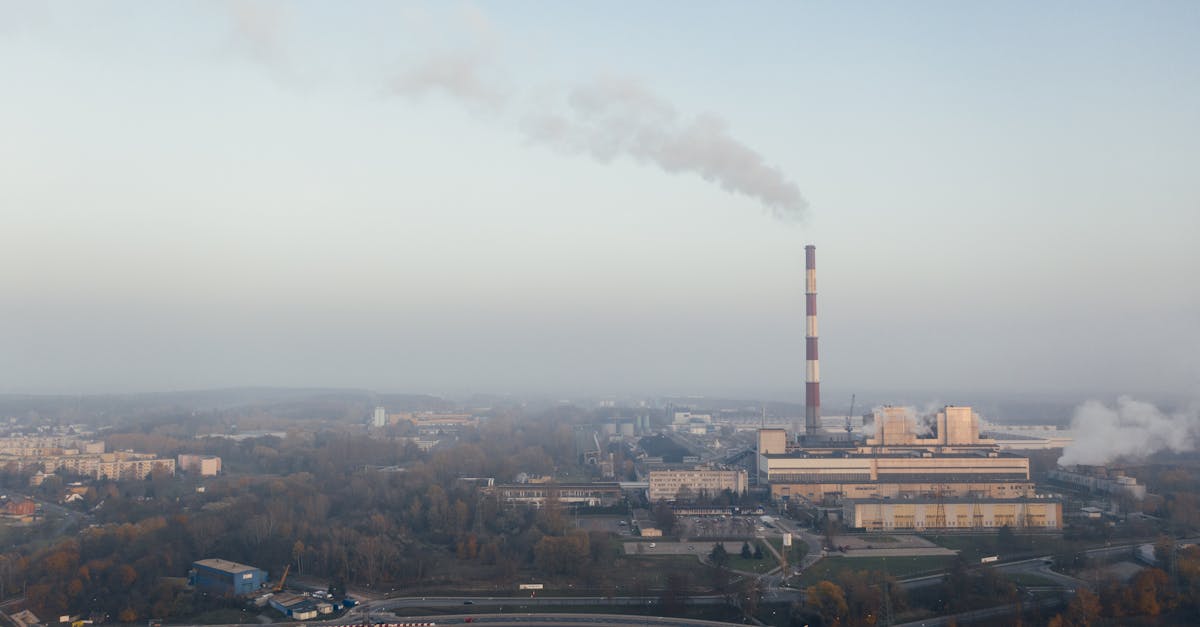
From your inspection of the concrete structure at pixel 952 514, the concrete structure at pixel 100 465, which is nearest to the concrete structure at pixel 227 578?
the concrete structure at pixel 952 514

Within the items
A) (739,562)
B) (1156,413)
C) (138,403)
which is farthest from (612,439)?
(138,403)

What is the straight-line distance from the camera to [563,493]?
28.1 m

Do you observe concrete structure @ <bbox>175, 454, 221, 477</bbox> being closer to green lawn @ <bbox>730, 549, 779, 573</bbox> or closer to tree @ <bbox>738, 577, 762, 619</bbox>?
green lawn @ <bbox>730, 549, 779, 573</bbox>

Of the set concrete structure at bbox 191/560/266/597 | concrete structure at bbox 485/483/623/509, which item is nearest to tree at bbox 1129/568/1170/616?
concrete structure at bbox 485/483/623/509

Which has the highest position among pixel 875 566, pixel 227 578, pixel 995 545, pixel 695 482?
pixel 695 482

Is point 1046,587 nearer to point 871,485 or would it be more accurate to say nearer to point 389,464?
point 871,485

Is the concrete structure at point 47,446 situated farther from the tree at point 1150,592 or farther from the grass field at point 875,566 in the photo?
the tree at point 1150,592

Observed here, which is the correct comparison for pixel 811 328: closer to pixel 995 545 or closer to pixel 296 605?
pixel 995 545

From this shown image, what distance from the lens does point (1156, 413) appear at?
118ft

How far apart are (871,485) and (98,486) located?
24318 mm

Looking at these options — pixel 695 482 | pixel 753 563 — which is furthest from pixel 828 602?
pixel 695 482

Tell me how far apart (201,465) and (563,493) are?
14801 mm

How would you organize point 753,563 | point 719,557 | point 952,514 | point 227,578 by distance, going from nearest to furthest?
point 227,578
point 719,557
point 753,563
point 952,514

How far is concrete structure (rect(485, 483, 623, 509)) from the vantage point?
1052 inches
